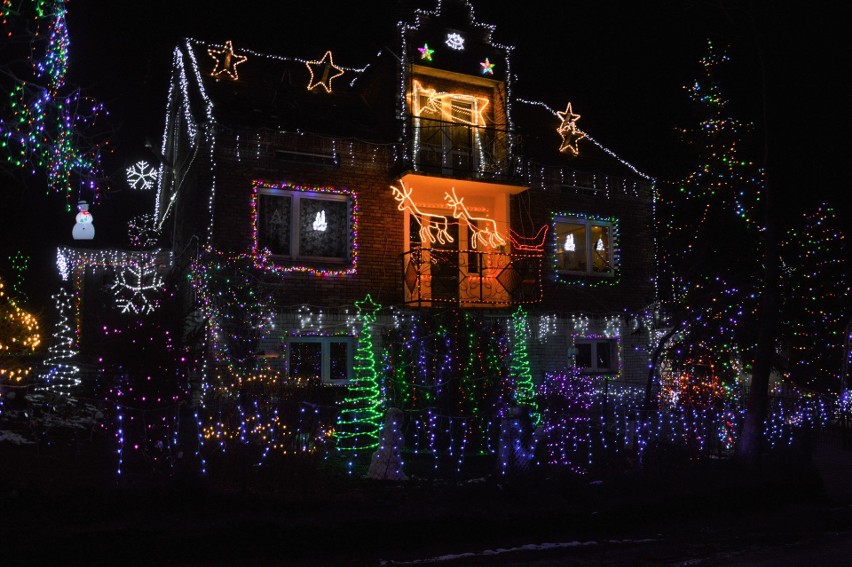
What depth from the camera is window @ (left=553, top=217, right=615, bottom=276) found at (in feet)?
56.7

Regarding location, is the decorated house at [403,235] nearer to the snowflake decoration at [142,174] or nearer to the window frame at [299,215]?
the window frame at [299,215]

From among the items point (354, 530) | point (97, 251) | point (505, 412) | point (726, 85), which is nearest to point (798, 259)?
point (726, 85)

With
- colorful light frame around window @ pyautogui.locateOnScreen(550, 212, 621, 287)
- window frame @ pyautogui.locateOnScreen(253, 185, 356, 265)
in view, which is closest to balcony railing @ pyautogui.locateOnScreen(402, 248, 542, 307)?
colorful light frame around window @ pyautogui.locateOnScreen(550, 212, 621, 287)

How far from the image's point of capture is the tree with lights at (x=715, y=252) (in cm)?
1559

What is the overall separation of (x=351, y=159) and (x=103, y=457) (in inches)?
310

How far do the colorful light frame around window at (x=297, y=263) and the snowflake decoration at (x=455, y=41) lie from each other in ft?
15.2

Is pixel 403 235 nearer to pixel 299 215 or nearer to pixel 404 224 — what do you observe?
pixel 404 224

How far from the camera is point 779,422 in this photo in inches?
488

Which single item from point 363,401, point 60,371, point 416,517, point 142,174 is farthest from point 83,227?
point 416,517

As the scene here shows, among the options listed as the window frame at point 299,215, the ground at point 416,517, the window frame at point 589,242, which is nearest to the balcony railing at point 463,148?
the window frame at point 299,215

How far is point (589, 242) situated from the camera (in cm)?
1761

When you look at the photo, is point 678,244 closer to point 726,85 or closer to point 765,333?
point 726,85

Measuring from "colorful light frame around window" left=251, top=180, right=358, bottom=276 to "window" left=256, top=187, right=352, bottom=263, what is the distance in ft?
0.20

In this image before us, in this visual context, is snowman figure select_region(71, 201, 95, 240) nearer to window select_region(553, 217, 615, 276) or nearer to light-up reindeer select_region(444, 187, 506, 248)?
light-up reindeer select_region(444, 187, 506, 248)
